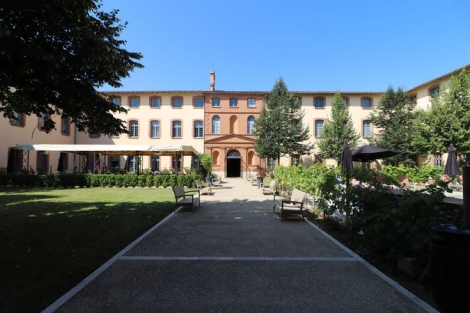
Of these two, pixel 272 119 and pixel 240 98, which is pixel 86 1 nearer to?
pixel 272 119

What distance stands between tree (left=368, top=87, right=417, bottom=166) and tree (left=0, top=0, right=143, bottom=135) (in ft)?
93.7

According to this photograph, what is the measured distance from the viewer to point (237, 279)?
392cm

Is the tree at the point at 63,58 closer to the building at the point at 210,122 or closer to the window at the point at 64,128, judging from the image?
the window at the point at 64,128

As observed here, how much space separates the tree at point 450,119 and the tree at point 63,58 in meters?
25.3

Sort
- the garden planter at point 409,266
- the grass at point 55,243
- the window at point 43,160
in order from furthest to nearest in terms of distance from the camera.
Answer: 1. the window at point 43,160
2. the garden planter at point 409,266
3. the grass at point 55,243

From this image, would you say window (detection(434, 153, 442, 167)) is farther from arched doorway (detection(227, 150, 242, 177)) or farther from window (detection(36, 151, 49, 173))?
window (detection(36, 151, 49, 173))

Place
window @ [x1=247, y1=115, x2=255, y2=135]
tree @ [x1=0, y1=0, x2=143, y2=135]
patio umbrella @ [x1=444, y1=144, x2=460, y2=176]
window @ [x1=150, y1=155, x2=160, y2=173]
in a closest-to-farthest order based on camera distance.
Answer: tree @ [x1=0, y1=0, x2=143, y2=135]
patio umbrella @ [x1=444, y1=144, x2=460, y2=176]
window @ [x1=150, y1=155, x2=160, y2=173]
window @ [x1=247, y1=115, x2=255, y2=135]

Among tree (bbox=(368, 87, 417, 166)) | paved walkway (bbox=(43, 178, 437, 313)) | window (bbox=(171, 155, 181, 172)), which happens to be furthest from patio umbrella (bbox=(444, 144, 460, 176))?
window (bbox=(171, 155, 181, 172))

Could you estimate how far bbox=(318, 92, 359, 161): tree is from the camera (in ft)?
98.9

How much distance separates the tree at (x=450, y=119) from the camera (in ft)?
74.6

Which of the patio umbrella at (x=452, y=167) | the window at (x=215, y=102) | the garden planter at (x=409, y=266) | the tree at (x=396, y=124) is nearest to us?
the garden planter at (x=409, y=266)

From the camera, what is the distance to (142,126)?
111 ft

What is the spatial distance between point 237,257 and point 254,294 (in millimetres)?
1426

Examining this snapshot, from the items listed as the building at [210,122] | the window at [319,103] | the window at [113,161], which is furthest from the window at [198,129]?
the window at [319,103]
